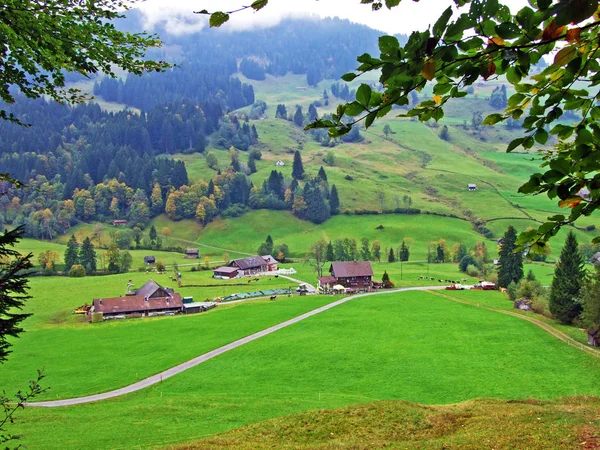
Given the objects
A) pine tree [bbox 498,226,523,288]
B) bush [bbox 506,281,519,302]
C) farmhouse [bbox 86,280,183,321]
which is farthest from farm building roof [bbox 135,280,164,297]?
A: pine tree [bbox 498,226,523,288]

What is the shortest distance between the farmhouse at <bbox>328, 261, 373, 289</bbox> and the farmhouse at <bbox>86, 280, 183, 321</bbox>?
106ft

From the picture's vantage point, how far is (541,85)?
12.1ft

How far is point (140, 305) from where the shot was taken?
76.8 metres

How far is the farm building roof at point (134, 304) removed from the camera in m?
73.3

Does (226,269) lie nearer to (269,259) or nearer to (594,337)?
(269,259)

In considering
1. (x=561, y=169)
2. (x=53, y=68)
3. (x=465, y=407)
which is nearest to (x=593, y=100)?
(x=561, y=169)

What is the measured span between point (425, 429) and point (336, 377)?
21371 millimetres

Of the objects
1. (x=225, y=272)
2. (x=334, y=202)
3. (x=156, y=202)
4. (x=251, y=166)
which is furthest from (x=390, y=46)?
(x=251, y=166)

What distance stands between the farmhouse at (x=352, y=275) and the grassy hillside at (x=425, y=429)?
6985 centimetres

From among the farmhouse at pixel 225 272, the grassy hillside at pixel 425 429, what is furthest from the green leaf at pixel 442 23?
the farmhouse at pixel 225 272

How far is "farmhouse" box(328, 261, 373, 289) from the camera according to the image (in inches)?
3777

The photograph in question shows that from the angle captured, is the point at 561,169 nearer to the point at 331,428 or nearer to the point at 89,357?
the point at 331,428

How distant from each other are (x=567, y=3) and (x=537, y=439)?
18141 mm

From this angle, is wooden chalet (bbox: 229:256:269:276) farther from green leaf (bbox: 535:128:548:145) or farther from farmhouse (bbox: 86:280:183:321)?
green leaf (bbox: 535:128:548:145)
